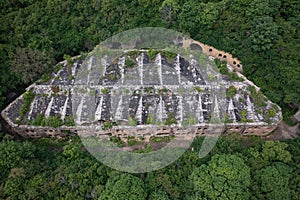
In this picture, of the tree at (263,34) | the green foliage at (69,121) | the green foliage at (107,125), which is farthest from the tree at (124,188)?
the tree at (263,34)

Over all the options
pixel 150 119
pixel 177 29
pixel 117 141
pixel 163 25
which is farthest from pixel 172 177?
pixel 163 25

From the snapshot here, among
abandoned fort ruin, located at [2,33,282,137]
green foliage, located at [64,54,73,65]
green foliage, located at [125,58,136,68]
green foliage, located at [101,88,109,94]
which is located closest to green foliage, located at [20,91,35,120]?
abandoned fort ruin, located at [2,33,282,137]

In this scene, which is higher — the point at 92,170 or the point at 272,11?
the point at 272,11

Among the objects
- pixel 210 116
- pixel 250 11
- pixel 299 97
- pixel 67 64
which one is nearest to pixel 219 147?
pixel 210 116

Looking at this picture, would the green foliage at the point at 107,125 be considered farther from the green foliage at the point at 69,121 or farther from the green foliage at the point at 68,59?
the green foliage at the point at 68,59

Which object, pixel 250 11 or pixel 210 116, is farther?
pixel 250 11

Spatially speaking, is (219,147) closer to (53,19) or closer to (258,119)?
(258,119)

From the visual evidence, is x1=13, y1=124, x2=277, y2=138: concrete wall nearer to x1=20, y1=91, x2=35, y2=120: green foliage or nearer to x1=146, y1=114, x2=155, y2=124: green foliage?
x1=146, y1=114, x2=155, y2=124: green foliage
